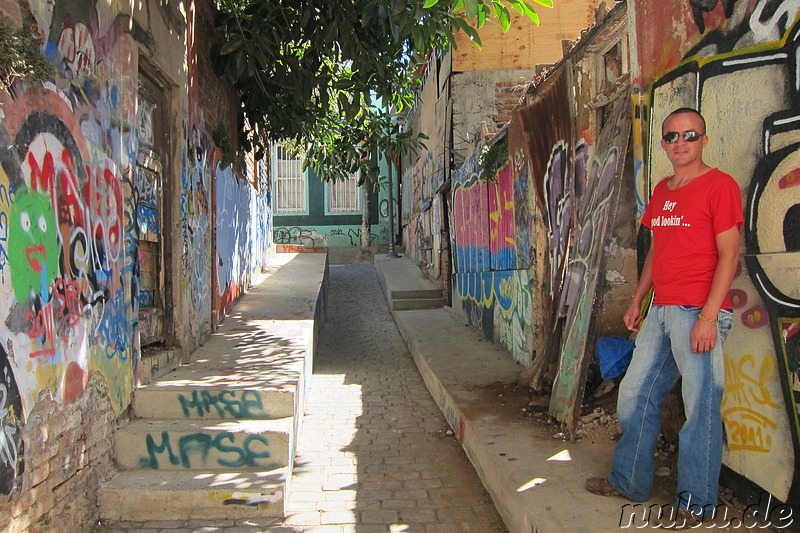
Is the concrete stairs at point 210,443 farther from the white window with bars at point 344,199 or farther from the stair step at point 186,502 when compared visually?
the white window with bars at point 344,199

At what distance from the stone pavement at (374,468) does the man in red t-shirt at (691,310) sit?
4.00ft

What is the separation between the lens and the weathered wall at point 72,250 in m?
2.79

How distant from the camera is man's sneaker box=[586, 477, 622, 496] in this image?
2.98 m

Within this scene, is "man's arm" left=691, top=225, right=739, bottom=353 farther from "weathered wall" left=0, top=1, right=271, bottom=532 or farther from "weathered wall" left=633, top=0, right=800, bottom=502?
"weathered wall" left=0, top=1, right=271, bottom=532

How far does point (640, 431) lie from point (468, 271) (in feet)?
20.4

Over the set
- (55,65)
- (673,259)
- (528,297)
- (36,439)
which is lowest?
(36,439)

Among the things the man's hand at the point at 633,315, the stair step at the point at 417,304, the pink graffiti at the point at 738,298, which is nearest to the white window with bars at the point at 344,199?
the stair step at the point at 417,304

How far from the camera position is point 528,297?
5953 millimetres

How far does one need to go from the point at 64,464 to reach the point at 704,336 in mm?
3461

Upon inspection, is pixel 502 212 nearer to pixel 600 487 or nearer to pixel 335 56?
pixel 335 56

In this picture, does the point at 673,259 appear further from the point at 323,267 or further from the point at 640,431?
the point at 323,267

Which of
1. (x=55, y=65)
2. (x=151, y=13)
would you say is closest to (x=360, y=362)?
(x=151, y=13)

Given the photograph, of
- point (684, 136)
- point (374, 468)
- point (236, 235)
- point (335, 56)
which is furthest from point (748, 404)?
point (236, 235)

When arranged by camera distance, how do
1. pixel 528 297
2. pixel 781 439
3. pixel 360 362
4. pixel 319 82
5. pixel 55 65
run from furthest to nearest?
pixel 360 362 → pixel 319 82 → pixel 528 297 → pixel 55 65 → pixel 781 439
